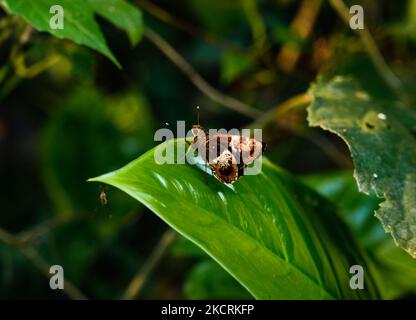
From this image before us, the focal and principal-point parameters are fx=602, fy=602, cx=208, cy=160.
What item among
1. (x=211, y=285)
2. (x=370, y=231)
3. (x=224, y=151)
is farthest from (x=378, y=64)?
(x=224, y=151)

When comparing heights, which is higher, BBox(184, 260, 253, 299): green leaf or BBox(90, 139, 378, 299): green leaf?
BBox(184, 260, 253, 299): green leaf

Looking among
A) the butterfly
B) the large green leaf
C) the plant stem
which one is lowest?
the butterfly

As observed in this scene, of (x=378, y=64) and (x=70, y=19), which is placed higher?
(x=378, y=64)

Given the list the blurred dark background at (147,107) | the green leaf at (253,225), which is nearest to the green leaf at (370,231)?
the blurred dark background at (147,107)

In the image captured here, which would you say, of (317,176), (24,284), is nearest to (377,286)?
(317,176)

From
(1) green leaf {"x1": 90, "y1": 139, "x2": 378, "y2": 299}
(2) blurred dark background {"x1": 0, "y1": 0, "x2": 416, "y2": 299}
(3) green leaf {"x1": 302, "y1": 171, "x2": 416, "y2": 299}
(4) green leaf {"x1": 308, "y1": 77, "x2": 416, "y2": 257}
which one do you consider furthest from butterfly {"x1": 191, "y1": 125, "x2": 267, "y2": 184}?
(2) blurred dark background {"x1": 0, "y1": 0, "x2": 416, "y2": 299}

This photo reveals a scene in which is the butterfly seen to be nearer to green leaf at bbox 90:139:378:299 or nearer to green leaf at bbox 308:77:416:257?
green leaf at bbox 90:139:378:299

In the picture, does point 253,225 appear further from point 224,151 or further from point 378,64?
point 378,64
